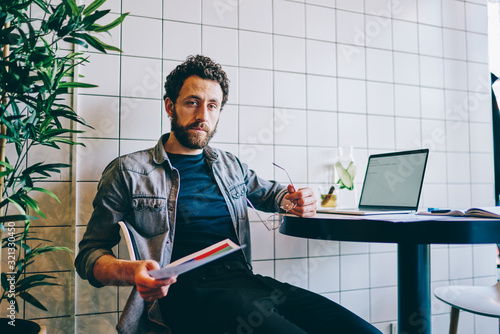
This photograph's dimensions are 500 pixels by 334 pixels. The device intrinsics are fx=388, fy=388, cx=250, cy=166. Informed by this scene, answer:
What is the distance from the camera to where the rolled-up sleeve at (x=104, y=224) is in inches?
48.3

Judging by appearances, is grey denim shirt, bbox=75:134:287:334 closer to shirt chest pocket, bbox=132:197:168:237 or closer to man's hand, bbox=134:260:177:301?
shirt chest pocket, bbox=132:197:168:237

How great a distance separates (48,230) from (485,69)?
9.01ft

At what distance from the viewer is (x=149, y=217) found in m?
1.39

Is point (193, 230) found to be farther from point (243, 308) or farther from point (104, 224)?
point (243, 308)

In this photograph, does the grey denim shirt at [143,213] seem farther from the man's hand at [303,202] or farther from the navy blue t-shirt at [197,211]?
the man's hand at [303,202]

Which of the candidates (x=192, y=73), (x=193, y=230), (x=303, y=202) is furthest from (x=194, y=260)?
(x=192, y=73)

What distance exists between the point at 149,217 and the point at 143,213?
3 cm

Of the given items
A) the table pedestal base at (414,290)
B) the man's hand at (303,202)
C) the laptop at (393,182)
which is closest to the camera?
the table pedestal base at (414,290)

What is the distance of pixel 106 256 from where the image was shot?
1205 mm

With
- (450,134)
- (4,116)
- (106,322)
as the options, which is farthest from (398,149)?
(4,116)

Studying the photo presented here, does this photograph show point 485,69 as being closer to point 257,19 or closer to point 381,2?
point 381,2

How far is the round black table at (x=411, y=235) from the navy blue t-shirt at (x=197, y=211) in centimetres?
25

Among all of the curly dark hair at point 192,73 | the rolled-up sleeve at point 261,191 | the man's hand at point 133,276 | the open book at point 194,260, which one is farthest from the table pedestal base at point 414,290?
the curly dark hair at point 192,73

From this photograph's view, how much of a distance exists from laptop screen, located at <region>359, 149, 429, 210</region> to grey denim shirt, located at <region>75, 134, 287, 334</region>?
721 millimetres
